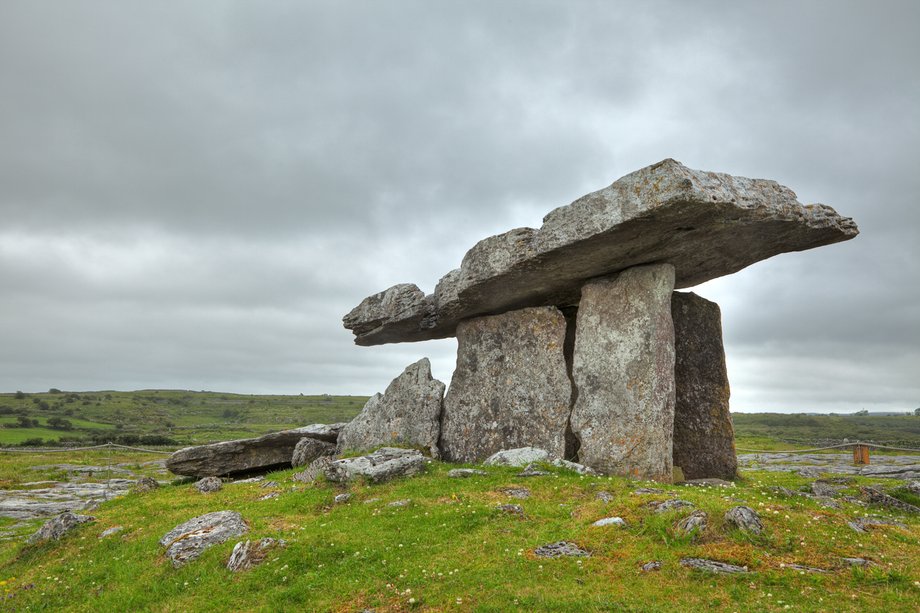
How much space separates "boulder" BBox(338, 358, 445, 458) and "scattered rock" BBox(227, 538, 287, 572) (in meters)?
9.33

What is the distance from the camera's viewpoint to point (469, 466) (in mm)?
16578

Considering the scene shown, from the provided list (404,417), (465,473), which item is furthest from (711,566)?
(404,417)

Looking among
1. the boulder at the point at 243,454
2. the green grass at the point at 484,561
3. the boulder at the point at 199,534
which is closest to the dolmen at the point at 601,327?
the boulder at the point at 243,454

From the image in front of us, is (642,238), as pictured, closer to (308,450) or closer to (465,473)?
(465,473)

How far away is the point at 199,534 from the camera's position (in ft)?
38.1

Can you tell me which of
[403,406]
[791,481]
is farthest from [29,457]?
[791,481]

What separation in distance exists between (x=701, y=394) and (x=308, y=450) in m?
13.5

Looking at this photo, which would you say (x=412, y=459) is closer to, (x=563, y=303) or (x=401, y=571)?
(x=401, y=571)

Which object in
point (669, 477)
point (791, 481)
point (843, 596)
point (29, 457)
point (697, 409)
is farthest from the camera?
point (29, 457)

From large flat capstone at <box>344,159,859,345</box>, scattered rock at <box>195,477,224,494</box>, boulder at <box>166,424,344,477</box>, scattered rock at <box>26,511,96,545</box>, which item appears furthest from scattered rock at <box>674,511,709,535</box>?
boulder at <box>166,424,344,477</box>

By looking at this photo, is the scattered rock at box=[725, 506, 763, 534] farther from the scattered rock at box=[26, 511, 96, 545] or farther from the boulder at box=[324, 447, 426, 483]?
the scattered rock at box=[26, 511, 96, 545]

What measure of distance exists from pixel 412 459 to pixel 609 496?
5535 millimetres

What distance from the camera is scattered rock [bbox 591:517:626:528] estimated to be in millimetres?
10273

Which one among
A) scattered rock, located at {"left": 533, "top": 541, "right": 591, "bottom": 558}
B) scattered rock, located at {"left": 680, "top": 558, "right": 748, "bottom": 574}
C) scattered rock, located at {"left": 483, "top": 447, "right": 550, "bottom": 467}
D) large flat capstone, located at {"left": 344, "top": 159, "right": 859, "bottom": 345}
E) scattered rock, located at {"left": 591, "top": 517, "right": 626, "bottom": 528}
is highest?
large flat capstone, located at {"left": 344, "top": 159, "right": 859, "bottom": 345}
